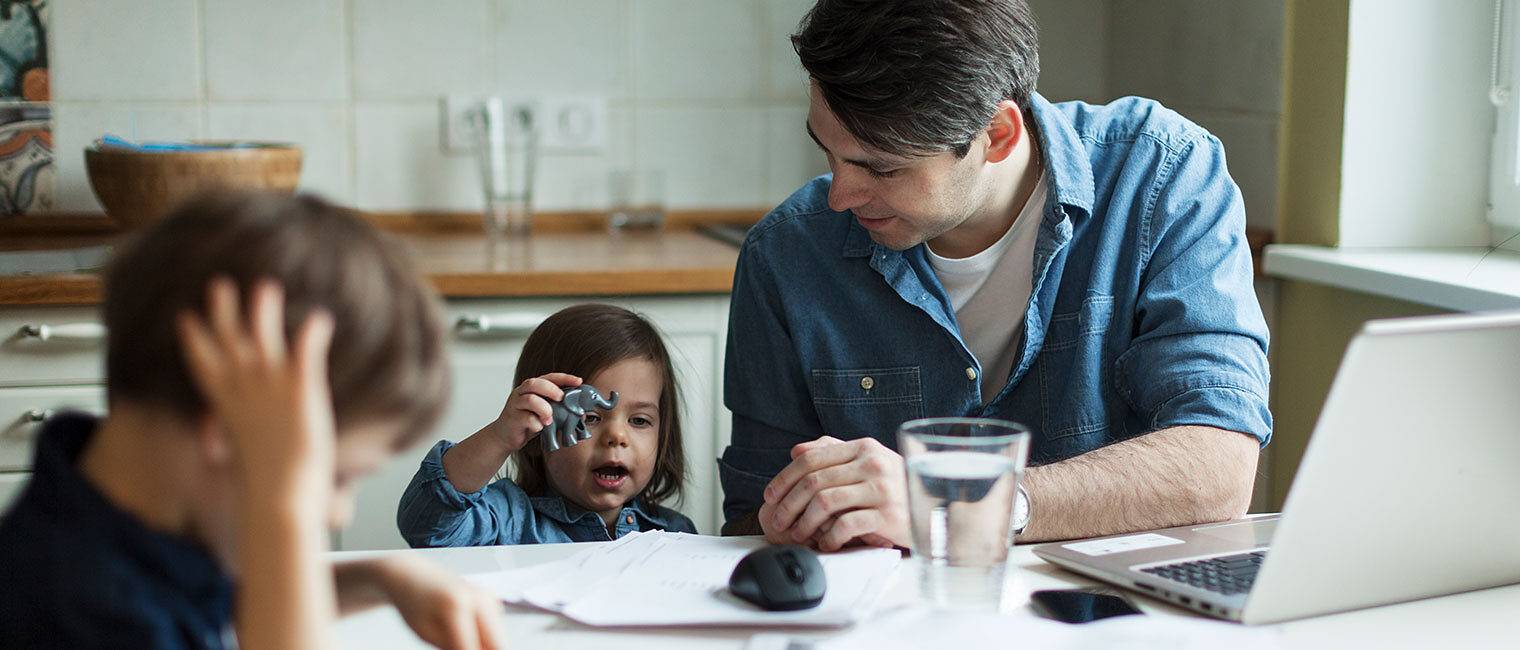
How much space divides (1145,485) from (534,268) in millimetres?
1153

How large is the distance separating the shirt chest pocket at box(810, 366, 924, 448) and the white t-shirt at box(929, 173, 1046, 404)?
8 cm

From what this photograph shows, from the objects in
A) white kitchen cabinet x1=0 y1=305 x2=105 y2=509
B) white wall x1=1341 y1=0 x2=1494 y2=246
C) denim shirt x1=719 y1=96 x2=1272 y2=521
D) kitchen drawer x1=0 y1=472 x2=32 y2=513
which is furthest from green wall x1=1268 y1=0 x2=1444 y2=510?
kitchen drawer x1=0 y1=472 x2=32 y2=513

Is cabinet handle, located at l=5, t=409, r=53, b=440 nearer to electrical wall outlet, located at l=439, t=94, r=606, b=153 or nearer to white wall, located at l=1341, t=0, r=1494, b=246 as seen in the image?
electrical wall outlet, located at l=439, t=94, r=606, b=153

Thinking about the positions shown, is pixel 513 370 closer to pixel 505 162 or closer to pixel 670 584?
pixel 505 162

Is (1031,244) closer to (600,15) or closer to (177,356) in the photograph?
(177,356)

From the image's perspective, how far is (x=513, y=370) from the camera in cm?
206

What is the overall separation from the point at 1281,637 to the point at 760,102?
2031mm

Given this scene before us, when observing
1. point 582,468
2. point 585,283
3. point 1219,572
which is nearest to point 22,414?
point 585,283

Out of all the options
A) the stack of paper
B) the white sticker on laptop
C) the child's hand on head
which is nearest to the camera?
the child's hand on head

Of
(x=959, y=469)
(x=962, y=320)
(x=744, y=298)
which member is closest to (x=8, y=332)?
(x=744, y=298)

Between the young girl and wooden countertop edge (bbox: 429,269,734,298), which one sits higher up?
wooden countertop edge (bbox: 429,269,734,298)

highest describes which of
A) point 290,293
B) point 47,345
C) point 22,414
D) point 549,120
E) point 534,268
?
point 549,120

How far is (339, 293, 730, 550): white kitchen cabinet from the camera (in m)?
2.02

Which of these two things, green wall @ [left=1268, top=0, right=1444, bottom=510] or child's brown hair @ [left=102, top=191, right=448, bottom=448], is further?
green wall @ [left=1268, top=0, right=1444, bottom=510]
